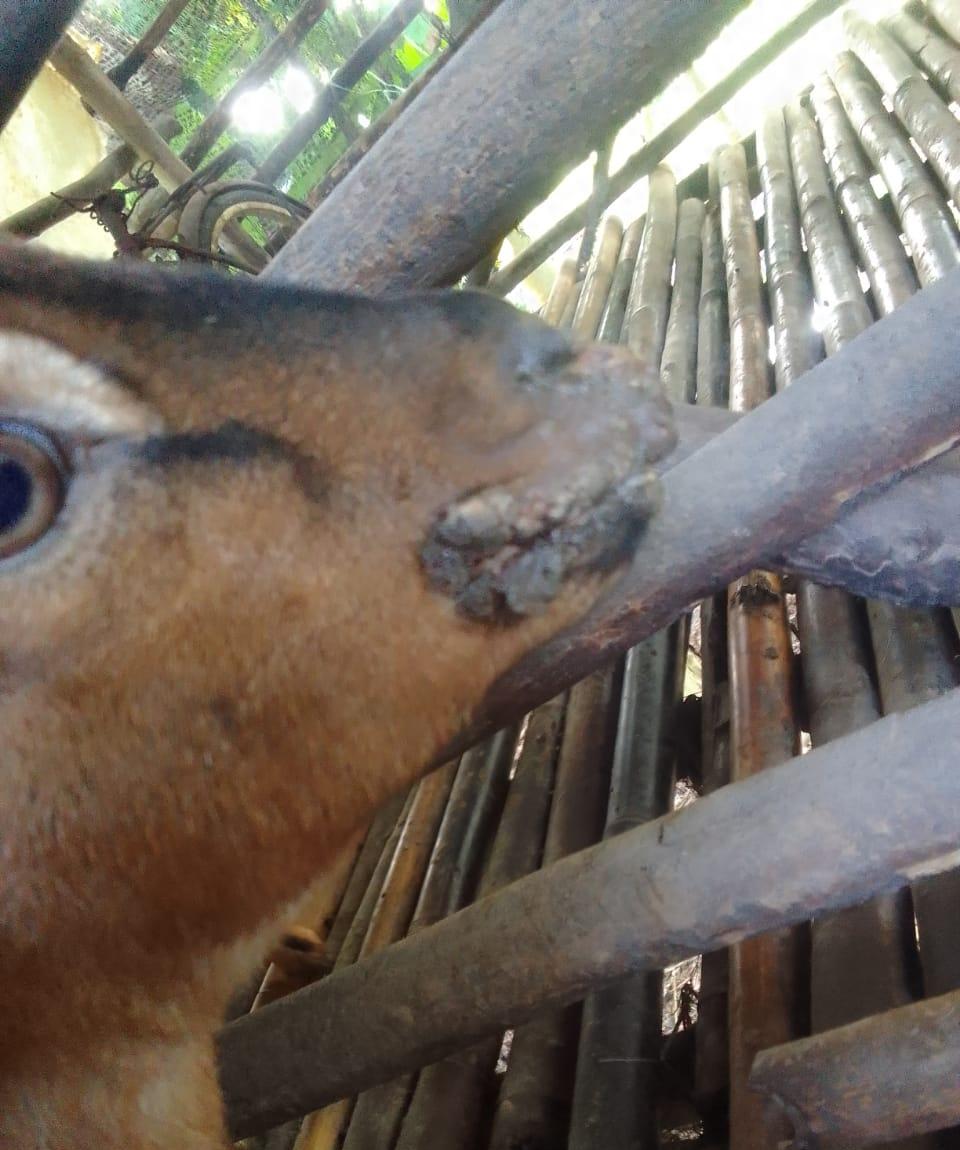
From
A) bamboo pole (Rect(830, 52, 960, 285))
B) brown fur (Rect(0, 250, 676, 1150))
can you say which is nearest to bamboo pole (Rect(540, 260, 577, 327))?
bamboo pole (Rect(830, 52, 960, 285))

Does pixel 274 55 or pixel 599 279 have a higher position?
pixel 274 55

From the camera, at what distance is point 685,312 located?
3.81m

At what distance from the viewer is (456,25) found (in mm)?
1468

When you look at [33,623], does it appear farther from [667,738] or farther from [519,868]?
[667,738]

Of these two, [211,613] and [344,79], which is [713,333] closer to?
[344,79]

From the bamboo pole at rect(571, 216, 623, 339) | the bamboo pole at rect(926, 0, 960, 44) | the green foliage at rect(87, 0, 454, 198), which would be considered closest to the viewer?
the bamboo pole at rect(926, 0, 960, 44)

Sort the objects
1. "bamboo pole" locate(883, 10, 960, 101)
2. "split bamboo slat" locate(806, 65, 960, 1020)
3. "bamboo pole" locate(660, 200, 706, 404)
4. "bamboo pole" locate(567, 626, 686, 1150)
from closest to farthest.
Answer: "split bamboo slat" locate(806, 65, 960, 1020), "bamboo pole" locate(567, 626, 686, 1150), "bamboo pole" locate(660, 200, 706, 404), "bamboo pole" locate(883, 10, 960, 101)

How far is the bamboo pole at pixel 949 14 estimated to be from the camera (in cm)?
382

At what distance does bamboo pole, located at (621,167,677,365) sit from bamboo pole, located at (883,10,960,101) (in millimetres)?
1256

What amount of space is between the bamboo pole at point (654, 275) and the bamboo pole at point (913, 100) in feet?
3.56

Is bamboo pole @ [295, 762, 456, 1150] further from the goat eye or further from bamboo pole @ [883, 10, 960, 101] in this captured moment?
bamboo pole @ [883, 10, 960, 101]

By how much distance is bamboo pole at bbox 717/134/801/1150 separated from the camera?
151 cm

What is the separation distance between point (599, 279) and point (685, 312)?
1.18 metres

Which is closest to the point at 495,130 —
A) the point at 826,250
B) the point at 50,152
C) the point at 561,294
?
the point at 826,250
